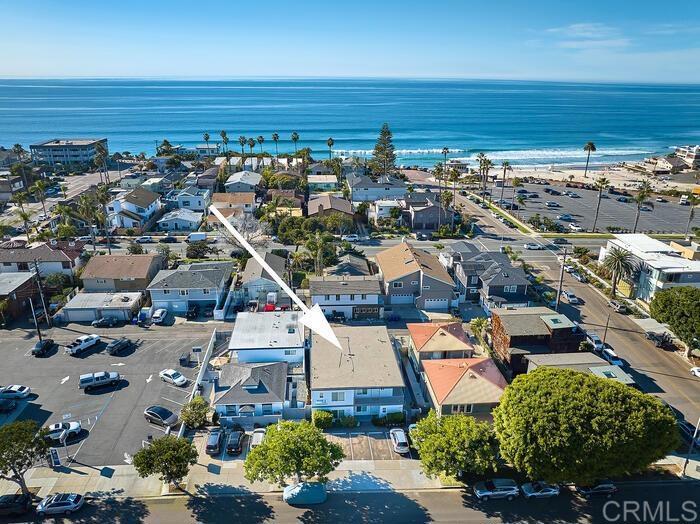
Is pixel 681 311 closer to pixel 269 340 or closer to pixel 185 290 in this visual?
pixel 269 340

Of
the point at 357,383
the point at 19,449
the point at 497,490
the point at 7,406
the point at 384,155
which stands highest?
the point at 384,155

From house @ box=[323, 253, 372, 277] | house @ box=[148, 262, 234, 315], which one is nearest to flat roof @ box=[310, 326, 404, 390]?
house @ box=[323, 253, 372, 277]

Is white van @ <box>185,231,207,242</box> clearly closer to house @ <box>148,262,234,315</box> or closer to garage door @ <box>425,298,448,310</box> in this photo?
house @ <box>148,262,234,315</box>

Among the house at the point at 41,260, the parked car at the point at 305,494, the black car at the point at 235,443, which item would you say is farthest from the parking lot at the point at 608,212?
the house at the point at 41,260

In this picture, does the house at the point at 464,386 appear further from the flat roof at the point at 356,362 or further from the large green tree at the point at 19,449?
the large green tree at the point at 19,449

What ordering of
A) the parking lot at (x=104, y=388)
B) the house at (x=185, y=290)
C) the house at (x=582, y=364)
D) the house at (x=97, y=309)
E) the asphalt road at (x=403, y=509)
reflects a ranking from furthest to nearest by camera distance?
1. the house at (x=185, y=290)
2. the house at (x=97, y=309)
3. the house at (x=582, y=364)
4. the parking lot at (x=104, y=388)
5. the asphalt road at (x=403, y=509)

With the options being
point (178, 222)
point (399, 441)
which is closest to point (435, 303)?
point (399, 441)
